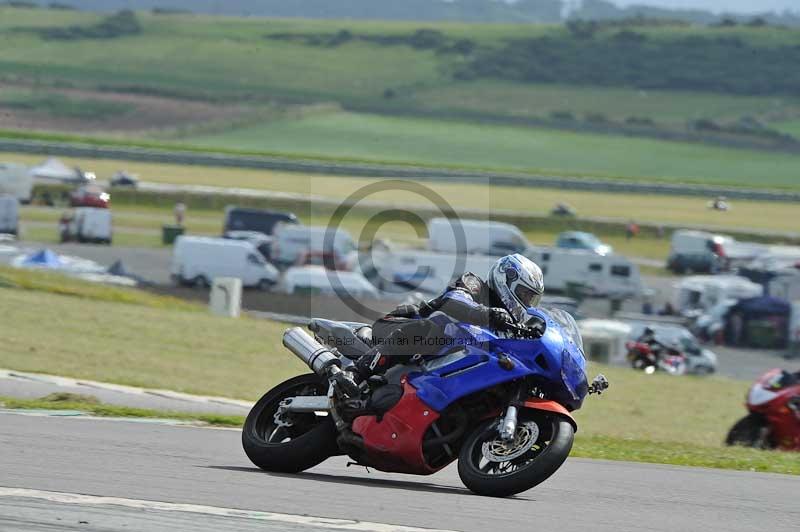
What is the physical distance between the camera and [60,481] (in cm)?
Result: 616

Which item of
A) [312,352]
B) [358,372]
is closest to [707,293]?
[312,352]

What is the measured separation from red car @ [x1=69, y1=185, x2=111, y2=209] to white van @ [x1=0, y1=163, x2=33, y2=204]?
1574 millimetres

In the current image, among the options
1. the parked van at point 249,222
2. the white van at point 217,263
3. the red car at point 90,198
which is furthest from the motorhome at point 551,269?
the red car at point 90,198

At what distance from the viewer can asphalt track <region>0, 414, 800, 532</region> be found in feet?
17.9

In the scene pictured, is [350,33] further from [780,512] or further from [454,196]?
[780,512]

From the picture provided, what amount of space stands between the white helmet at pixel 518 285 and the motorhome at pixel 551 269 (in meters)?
27.8

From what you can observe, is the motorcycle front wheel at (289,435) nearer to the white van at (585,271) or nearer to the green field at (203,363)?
the green field at (203,363)

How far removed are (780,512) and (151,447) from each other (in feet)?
12.7

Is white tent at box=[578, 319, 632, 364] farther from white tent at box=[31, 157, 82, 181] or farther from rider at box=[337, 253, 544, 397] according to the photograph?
white tent at box=[31, 157, 82, 181]

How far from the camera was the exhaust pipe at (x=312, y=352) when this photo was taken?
7.60 m

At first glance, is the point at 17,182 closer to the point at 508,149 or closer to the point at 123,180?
the point at 123,180

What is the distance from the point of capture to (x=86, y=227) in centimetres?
3966

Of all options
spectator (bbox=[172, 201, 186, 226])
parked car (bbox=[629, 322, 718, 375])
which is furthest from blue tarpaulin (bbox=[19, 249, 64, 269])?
parked car (bbox=[629, 322, 718, 375])

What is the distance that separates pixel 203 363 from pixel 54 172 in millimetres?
31154
